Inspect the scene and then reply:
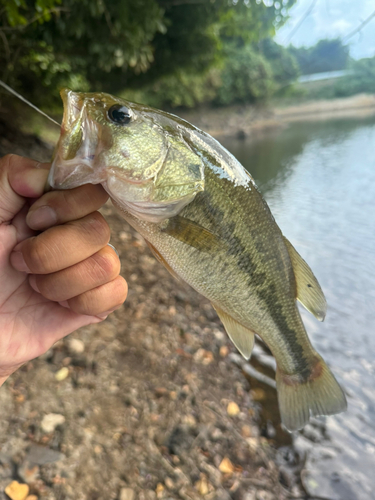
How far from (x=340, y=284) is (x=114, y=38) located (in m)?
6.26

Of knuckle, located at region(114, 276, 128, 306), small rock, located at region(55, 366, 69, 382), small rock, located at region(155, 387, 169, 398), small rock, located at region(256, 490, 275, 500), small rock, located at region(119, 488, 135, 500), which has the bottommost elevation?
small rock, located at region(256, 490, 275, 500)

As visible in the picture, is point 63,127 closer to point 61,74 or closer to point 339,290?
point 339,290

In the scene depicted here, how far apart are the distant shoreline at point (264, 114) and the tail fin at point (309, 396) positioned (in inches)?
1112

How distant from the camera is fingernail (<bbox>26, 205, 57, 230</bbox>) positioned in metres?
1.23

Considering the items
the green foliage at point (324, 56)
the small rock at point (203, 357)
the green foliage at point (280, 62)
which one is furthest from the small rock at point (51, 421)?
the green foliage at point (324, 56)

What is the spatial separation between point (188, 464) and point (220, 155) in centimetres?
249

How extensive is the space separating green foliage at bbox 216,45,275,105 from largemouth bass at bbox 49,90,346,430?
123 feet

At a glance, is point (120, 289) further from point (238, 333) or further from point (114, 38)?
point (114, 38)

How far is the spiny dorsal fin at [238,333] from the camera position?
165 cm

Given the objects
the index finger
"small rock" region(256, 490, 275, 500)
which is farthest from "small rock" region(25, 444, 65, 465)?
the index finger

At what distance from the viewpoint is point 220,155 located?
4.73 ft

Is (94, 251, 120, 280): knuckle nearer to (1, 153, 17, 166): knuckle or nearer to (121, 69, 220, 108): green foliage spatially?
(1, 153, 17, 166): knuckle

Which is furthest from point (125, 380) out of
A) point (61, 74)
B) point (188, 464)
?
point (61, 74)

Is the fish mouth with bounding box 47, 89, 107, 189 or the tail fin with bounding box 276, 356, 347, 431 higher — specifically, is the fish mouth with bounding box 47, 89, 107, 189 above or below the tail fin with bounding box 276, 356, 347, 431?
above
